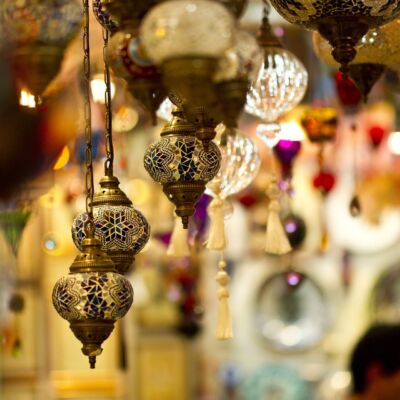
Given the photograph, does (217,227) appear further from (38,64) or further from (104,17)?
(38,64)

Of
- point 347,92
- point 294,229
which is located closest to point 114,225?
point 347,92

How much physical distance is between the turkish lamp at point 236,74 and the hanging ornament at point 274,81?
1.32 m

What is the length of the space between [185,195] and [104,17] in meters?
0.39

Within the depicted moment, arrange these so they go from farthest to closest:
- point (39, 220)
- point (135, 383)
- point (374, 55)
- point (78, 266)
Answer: point (135, 383)
point (39, 220)
point (374, 55)
point (78, 266)

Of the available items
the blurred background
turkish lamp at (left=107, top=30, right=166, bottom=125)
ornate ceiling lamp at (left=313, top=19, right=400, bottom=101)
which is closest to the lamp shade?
turkish lamp at (left=107, top=30, right=166, bottom=125)

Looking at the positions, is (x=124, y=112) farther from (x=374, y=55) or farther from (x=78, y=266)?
(x=78, y=266)

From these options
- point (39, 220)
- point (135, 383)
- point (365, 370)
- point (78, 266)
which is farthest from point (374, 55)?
point (135, 383)

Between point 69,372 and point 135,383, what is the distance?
1.84 m

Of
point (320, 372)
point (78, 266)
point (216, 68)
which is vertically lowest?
point (320, 372)

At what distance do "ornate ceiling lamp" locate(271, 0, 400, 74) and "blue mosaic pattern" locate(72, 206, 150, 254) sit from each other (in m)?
0.52

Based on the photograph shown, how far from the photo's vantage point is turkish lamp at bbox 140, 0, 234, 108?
7.41 feet

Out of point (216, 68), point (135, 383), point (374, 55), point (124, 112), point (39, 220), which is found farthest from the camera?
point (135, 383)

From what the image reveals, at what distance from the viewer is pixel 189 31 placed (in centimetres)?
226

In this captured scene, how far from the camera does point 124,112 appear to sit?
177 inches
